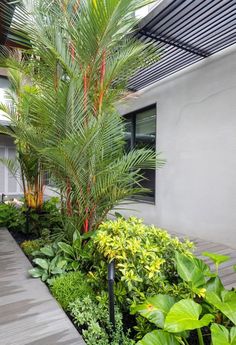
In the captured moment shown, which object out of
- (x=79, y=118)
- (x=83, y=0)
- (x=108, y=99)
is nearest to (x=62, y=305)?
(x=79, y=118)

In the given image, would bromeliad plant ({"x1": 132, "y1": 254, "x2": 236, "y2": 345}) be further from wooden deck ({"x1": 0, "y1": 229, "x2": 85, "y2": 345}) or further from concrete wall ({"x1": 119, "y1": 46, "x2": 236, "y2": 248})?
concrete wall ({"x1": 119, "y1": 46, "x2": 236, "y2": 248})

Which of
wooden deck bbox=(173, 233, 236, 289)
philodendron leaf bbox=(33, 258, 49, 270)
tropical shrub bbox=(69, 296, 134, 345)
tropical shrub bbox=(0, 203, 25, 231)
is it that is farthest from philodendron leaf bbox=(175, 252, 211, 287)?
tropical shrub bbox=(0, 203, 25, 231)

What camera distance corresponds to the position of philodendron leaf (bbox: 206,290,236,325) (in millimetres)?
1247

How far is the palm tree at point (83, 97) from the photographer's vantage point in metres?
2.28

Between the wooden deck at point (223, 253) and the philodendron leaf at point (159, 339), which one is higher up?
the philodendron leaf at point (159, 339)

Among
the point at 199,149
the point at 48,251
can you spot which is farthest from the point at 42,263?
the point at 199,149

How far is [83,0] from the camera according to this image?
2492mm

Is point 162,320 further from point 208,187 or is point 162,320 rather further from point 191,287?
point 208,187

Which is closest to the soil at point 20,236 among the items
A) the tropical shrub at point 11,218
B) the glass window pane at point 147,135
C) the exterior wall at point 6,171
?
the tropical shrub at point 11,218

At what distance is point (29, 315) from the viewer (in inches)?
69.0

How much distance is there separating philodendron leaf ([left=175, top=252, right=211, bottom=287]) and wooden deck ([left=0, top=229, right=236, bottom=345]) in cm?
72

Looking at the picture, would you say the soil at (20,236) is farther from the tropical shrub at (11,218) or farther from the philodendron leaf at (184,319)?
the philodendron leaf at (184,319)

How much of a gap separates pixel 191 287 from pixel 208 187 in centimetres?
257

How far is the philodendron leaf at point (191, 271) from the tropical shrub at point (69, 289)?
2.60 feet
